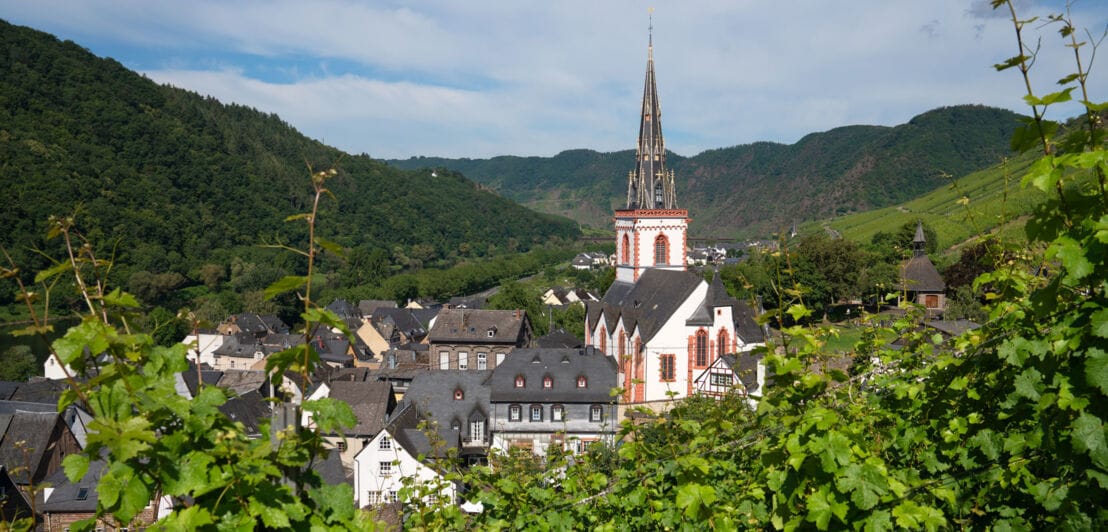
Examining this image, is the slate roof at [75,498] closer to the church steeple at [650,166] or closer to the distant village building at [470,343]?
the distant village building at [470,343]

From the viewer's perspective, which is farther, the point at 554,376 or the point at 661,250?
the point at 661,250

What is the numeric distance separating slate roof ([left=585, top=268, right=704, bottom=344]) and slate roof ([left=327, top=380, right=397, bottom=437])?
12.3m

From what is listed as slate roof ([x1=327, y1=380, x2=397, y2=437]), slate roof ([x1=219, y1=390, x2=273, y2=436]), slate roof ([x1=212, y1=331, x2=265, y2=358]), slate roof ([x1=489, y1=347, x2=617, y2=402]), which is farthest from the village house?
slate roof ([x1=212, y1=331, x2=265, y2=358])

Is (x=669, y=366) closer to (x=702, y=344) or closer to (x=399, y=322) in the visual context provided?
(x=702, y=344)

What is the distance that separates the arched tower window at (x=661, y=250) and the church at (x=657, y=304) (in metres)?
0.06

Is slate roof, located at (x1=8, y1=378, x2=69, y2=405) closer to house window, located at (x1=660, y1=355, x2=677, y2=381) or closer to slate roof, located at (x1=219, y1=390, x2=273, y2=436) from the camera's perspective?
slate roof, located at (x1=219, y1=390, x2=273, y2=436)

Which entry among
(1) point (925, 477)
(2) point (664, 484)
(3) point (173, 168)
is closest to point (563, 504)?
(2) point (664, 484)

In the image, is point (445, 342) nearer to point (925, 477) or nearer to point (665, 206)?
point (665, 206)

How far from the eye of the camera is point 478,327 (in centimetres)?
4712

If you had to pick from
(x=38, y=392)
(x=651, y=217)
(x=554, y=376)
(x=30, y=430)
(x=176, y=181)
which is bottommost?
(x=30, y=430)

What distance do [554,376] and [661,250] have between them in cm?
1535

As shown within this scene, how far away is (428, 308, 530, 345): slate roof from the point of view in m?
46.4

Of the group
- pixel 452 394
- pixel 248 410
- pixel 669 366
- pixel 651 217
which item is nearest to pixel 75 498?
pixel 248 410

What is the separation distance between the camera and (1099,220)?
2902mm
